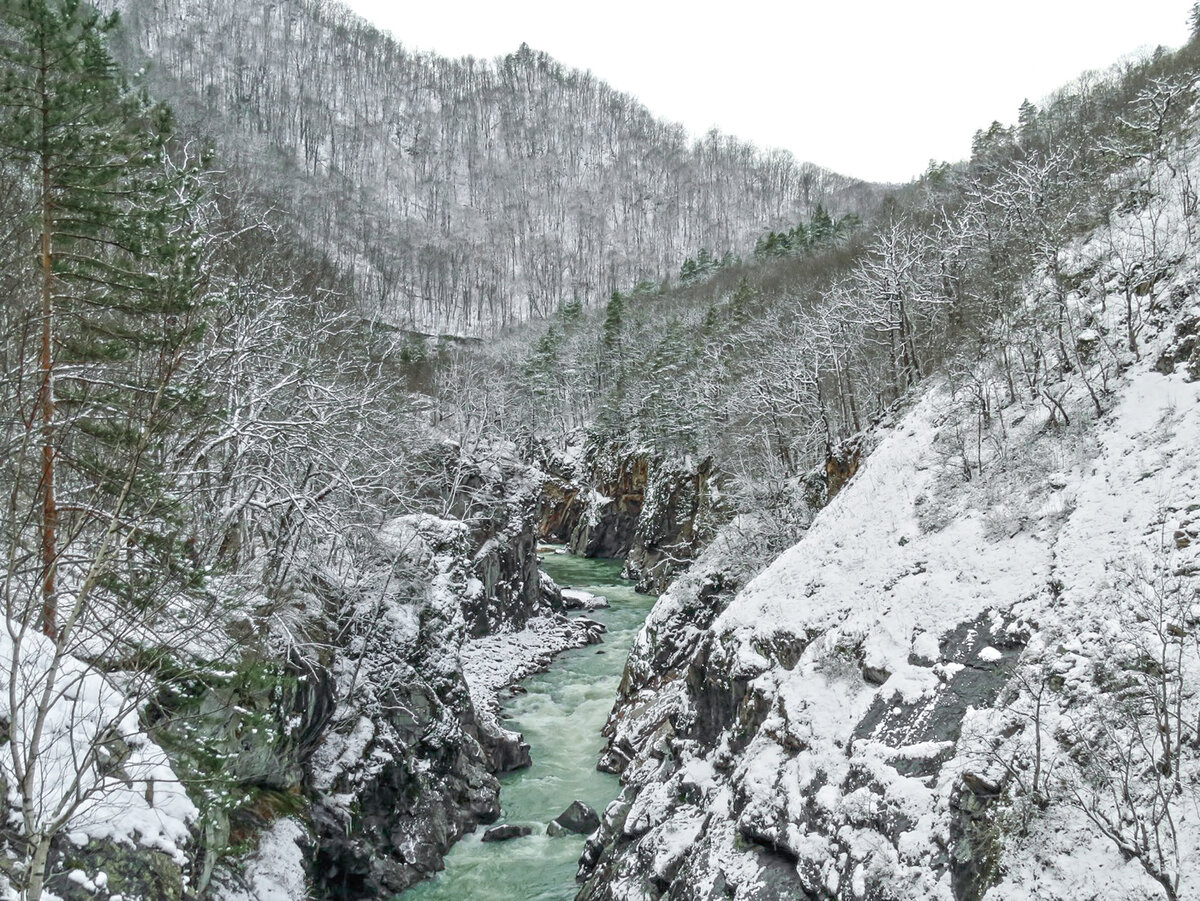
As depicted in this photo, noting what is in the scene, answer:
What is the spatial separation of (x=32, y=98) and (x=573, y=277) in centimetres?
10515

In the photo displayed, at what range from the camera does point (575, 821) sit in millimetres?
15375

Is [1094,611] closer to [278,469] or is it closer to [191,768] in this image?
[191,768]

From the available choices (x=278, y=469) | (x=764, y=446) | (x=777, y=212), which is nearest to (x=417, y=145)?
(x=777, y=212)

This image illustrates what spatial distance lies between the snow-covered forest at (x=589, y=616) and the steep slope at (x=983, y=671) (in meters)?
0.06

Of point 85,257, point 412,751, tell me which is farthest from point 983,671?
point 85,257

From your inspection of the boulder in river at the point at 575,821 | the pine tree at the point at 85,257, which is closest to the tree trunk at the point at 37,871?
the pine tree at the point at 85,257

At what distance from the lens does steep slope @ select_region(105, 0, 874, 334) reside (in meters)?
101

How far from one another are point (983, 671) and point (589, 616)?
25418 millimetres

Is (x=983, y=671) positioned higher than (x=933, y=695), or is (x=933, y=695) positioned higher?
(x=983, y=671)

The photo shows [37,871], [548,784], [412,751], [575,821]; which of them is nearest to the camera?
[37,871]

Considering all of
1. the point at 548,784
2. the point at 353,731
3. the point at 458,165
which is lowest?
the point at 548,784

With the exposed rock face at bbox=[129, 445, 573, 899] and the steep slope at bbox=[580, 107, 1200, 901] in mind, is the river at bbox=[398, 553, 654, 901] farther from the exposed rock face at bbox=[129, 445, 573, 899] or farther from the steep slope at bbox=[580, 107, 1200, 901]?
the steep slope at bbox=[580, 107, 1200, 901]

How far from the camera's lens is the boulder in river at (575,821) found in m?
15.3

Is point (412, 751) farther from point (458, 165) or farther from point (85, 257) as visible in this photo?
point (458, 165)
